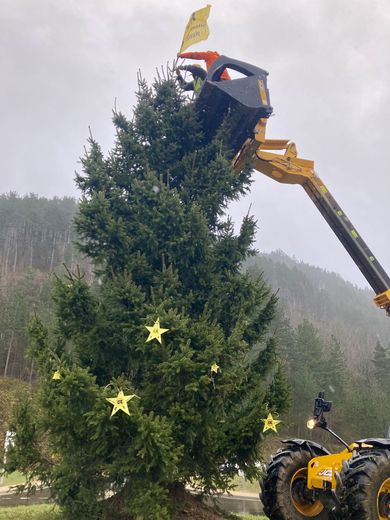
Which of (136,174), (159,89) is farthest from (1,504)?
(159,89)

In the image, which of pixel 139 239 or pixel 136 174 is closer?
pixel 139 239

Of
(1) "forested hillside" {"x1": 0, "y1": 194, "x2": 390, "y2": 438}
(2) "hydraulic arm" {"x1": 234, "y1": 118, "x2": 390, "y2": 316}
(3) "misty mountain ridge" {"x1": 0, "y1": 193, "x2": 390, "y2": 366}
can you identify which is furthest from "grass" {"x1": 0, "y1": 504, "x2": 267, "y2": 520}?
(3) "misty mountain ridge" {"x1": 0, "y1": 193, "x2": 390, "y2": 366}

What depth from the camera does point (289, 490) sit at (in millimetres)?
7039

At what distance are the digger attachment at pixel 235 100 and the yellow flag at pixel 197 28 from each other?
1.89 feet

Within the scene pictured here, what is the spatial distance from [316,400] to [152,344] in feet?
8.83

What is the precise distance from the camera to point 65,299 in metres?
6.89

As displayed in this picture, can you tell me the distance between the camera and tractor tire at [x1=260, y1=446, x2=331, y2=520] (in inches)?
271

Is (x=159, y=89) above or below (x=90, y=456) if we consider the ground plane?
above

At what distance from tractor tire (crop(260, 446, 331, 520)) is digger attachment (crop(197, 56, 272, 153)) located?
19.5 ft

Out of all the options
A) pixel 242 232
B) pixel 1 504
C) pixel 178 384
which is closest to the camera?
pixel 178 384

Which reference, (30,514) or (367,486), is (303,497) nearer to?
(367,486)

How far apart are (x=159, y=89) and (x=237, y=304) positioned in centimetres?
471

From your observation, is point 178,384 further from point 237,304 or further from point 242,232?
point 242,232

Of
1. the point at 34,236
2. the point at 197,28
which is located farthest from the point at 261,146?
the point at 34,236
